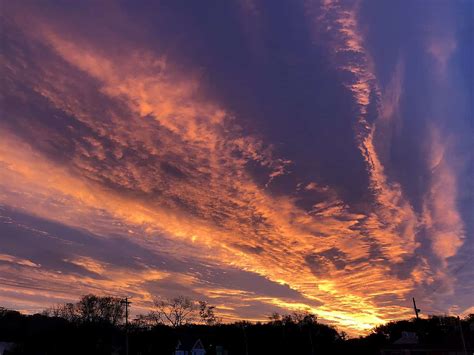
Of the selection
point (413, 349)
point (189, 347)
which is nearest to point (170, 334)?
point (189, 347)

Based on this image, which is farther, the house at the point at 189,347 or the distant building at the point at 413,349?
the house at the point at 189,347

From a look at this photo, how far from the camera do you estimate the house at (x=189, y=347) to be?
98.7m

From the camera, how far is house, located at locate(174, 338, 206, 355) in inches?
3886

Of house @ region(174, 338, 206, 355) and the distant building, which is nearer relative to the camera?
the distant building

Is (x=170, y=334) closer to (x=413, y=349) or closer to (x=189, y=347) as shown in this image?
(x=189, y=347)

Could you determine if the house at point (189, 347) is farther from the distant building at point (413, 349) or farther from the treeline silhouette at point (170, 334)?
the distant building at point (413, 349)

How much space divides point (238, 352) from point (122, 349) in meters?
29.1

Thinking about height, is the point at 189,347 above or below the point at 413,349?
above

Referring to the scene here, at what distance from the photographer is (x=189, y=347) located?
99188 mm

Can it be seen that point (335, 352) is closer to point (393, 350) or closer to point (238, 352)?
point (238, 352)

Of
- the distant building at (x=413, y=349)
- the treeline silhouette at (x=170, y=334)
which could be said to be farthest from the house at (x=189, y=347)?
the distant building at (x=413, y=349)

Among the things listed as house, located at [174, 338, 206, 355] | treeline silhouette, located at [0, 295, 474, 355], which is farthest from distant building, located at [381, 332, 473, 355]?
Result: house, located at [174, 338, 206, 355]

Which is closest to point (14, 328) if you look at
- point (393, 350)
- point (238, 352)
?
point (238, 352)

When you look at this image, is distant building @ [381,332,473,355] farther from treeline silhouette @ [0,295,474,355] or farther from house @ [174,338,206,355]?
house @ [174,338,206,355]
